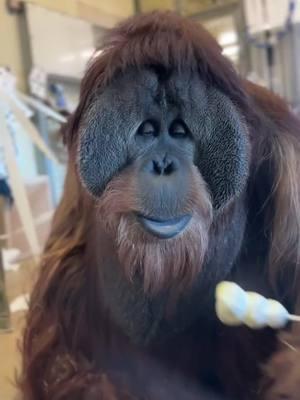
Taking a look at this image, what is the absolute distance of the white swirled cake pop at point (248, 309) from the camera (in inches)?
32.6

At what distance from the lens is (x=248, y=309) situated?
0.83 meters

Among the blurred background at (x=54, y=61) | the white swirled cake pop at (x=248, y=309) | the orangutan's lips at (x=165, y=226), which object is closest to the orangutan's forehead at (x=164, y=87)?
the orangutan's lips at (x=165, y=226)

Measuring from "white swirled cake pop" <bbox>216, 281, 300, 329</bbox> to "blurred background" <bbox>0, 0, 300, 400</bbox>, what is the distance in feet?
3.32

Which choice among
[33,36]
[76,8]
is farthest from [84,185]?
[76,8]

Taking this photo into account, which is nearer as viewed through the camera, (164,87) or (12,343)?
(164,87)

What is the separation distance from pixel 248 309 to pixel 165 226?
0.51ft

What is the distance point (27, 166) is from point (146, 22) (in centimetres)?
285

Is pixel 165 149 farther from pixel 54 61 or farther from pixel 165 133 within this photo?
pixel 54 61

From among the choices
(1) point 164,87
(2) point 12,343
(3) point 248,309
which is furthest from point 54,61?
(3) point 248,309

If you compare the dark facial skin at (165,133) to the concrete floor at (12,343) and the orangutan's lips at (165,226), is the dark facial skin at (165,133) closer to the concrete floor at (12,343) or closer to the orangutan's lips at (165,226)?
the orangutan's lips at (165,226)

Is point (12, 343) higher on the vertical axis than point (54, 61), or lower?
lower

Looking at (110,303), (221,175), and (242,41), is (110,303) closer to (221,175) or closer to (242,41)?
(221,175)

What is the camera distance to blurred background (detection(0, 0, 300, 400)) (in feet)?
8.18

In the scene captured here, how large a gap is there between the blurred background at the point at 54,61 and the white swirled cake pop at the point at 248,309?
1.01m
